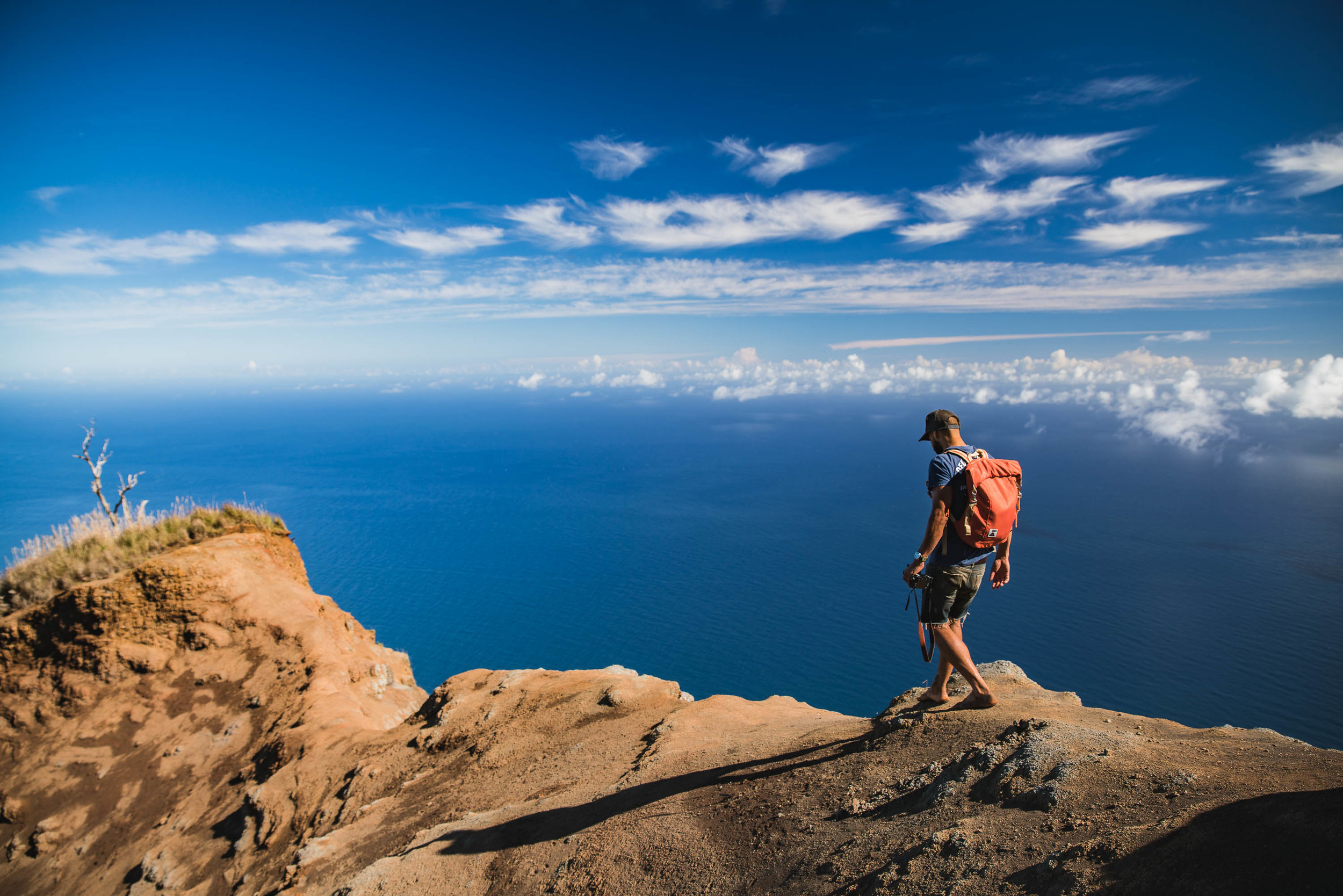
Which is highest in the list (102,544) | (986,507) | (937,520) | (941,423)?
(941,423)

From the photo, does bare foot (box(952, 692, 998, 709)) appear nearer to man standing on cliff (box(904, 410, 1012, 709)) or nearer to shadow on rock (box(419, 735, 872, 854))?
man standing on cliff (box(904, 410, 1012, 709))

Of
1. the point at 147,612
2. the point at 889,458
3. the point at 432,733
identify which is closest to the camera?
the point at 432,733

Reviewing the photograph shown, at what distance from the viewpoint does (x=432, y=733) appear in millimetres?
9922

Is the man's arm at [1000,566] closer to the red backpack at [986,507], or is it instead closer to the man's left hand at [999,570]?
the man's left hand at [999,570]

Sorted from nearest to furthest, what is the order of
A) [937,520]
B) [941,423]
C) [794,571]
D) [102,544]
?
[937,520] → [941,423] → [102,544] → [794,571]

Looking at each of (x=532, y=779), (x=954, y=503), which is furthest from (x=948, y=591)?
(x=532, y=779)

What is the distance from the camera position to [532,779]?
7930 mm

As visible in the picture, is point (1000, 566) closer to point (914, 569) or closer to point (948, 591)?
point (948, 591)

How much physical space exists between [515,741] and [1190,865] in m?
8.96

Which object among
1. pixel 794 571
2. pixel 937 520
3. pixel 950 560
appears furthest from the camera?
pixel 794 571

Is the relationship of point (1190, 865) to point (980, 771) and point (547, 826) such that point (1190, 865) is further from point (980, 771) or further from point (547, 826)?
point (547, 826)

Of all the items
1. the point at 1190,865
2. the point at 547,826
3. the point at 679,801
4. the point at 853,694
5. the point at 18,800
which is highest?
the point at 1190,865

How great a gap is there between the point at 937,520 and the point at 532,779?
691 cm

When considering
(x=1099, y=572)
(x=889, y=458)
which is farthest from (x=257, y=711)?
(x=889, y=458)
